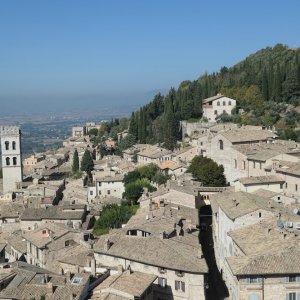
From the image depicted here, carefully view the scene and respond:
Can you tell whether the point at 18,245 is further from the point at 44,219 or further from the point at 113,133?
the point at 113,133

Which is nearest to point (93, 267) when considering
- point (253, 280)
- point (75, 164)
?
point (253, 280)

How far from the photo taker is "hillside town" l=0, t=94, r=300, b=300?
2386cm

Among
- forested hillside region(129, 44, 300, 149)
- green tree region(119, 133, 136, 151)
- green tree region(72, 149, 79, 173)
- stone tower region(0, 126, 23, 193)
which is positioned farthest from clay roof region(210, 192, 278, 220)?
green tree region(119, 133, 136, 151)

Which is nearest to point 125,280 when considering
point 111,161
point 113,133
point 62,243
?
point 62,243

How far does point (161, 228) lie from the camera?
3016cm

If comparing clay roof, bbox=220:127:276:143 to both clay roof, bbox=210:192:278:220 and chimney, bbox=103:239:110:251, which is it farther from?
chimney, bbox=103:239:110:251

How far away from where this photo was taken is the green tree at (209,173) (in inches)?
1796

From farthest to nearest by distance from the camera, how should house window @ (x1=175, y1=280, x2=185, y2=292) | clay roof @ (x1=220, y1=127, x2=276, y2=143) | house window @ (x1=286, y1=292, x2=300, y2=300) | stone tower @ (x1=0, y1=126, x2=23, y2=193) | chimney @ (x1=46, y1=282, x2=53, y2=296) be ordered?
1. stone tower @ (x1=0, y1=126, x2=23, y2=193)
2. clay roof @ (x1=220, y1=127, x2=276, y2=143)
3. house window @ (x1=175, y1=280, x2=185, y2=292)
4. chimney @ (x1=46, y1=282, x2=53, y2=296)
5. house window @ (x1=286, y1=292, x2=300, y2=300)

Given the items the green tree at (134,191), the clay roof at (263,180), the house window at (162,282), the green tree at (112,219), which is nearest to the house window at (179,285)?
the house window at (162,282)

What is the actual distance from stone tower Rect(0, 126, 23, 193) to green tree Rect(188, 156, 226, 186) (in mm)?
25647

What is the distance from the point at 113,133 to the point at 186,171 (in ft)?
142

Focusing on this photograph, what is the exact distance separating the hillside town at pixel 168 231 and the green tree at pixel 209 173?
19.2 inches

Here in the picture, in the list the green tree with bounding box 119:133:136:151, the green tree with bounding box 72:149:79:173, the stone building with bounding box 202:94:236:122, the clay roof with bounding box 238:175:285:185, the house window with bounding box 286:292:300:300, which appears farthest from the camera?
the green tree with bounding box 119:133:136:151

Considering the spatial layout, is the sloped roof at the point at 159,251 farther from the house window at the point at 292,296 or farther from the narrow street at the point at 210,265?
the house window at the point at 292,296
